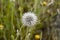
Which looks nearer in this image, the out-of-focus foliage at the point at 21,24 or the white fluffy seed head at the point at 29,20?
the white fluffy seed head at the point at 29,20

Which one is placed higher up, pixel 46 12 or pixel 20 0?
pixel 20 0

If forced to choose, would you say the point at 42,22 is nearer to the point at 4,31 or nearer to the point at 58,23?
the point at 58,23

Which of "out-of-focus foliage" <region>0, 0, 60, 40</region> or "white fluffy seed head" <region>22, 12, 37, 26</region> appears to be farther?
"out-of-focus foliage" <region>0, 0, 60, 40</region>

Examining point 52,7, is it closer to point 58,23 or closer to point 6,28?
point 58,23

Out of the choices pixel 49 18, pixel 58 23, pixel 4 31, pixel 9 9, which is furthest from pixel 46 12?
pixel 4 31

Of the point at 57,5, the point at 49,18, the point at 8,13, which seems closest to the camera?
the point at 8,13

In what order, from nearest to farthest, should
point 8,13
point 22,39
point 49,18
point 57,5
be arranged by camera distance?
point 22,39 → point 8,13 → point 49,18 → point 57,5

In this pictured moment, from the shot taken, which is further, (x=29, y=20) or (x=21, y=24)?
(x=21, y=24)

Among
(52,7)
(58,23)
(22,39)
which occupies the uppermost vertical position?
(52,7)

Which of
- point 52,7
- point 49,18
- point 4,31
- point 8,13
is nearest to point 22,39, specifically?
point 4,31

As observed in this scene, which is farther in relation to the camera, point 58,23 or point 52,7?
point 52,7
